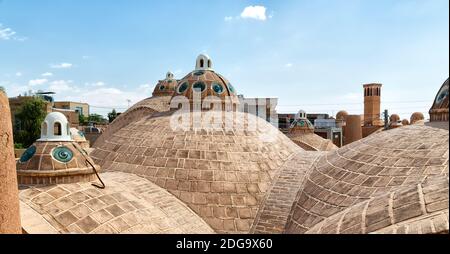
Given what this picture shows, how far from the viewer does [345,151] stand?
1100cm

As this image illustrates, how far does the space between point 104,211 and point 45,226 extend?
133 centimetres

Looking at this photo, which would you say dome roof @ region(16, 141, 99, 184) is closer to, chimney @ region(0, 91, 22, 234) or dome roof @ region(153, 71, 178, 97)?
chimney @ region(0, 91, 22, 234)

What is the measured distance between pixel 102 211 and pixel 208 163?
13.5 feet

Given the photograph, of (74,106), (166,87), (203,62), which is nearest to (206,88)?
(203,62)

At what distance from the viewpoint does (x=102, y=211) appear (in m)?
7.83

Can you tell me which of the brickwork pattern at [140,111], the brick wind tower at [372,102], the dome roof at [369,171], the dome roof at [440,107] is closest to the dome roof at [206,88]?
the dome roof at [369,171]

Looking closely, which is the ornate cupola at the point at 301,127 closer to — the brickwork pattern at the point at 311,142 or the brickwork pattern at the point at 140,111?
the brickwork pattern at the point at 311,142

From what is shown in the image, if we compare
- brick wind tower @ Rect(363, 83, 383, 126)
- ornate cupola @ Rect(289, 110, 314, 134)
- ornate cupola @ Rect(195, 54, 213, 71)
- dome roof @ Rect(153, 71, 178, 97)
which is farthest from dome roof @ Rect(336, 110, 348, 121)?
ornate cupola @ Rect(195, 54, 213, 71)

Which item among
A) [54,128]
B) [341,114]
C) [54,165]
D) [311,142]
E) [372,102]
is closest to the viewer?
[54,165]

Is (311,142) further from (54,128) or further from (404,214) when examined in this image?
(404,214)

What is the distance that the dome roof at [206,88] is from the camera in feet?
46.0

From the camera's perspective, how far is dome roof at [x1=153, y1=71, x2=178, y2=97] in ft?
86.1
